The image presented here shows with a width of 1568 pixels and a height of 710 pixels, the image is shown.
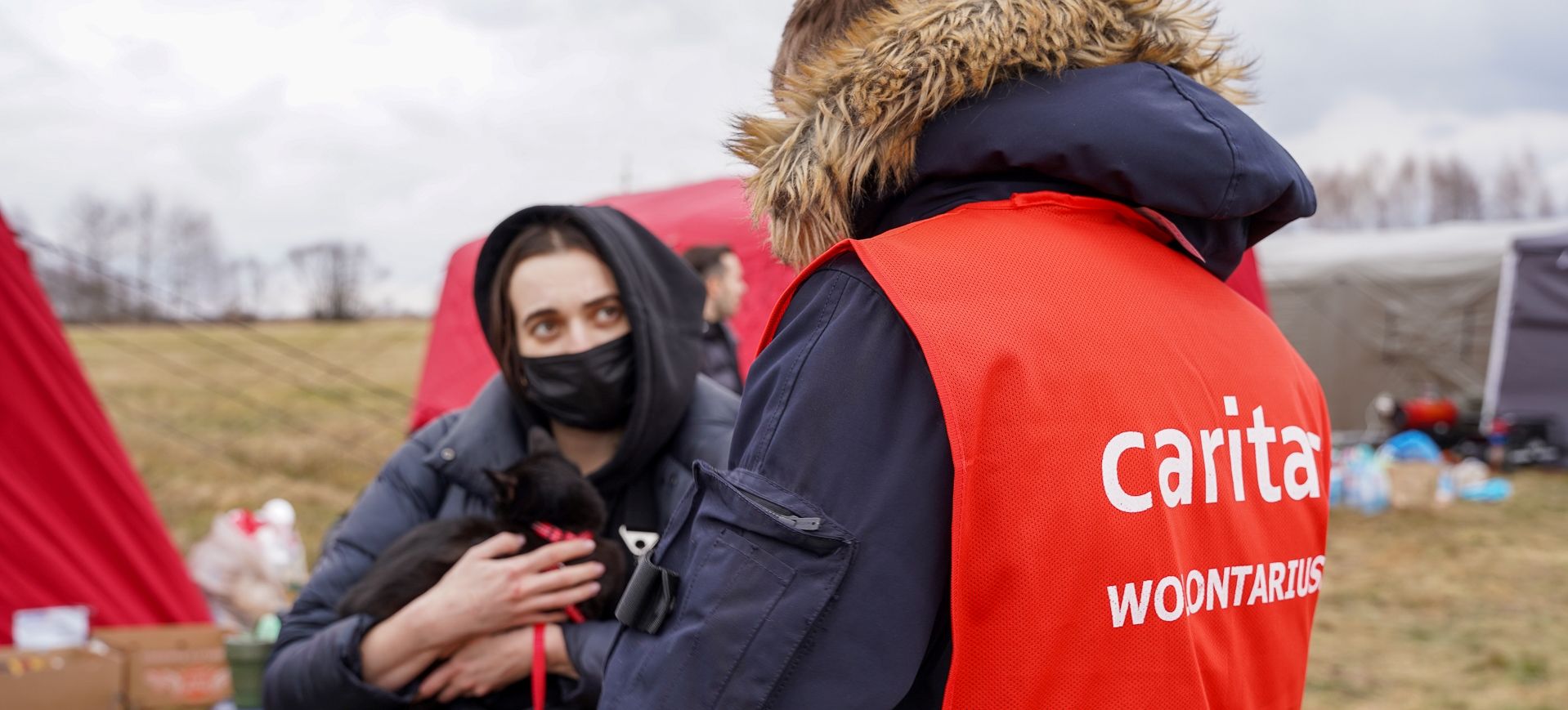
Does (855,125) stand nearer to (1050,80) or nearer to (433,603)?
(1050,80)

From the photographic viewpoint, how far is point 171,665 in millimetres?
4348

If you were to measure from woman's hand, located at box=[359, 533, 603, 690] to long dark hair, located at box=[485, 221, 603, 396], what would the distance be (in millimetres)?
451

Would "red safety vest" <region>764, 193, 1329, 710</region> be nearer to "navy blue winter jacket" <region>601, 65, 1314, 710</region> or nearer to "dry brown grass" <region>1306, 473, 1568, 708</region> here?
"navy blue winter jacket" <region>601, 65, 1314, 710</region>

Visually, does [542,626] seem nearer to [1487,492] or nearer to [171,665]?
[171,665]

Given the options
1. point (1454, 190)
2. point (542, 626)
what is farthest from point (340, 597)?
point (1454, 190)

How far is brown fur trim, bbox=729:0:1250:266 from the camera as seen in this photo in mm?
1124

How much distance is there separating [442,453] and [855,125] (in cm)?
145

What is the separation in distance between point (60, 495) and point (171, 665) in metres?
0.96

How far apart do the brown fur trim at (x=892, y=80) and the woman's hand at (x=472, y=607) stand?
101cm

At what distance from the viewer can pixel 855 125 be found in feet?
3.76

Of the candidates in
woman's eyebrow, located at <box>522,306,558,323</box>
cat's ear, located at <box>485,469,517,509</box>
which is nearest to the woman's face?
woman's eyebrow, located at <box>522,306,558,323</box>

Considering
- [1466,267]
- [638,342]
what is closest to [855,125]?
[638,342]

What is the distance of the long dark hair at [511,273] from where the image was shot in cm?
230

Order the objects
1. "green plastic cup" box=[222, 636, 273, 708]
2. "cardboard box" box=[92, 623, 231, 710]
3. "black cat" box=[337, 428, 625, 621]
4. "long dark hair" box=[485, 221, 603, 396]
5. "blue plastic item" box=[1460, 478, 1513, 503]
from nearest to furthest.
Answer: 1. "black cat" box=[337, 428, 625, 621]
2. "long dark hair" box=[485, 221, 603, 396]
3. "green plastic cup" box=[222, 636, 273, 708]
4. "cardboard box" box=[92, 623, 231, 710]
5. "blue plastic item" box=[1460, 478, 1513, 503]
